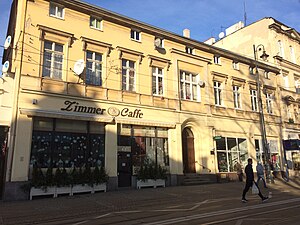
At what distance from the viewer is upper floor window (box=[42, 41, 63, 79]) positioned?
15280 millimetres

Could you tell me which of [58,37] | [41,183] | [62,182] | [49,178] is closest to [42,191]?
[41,183]

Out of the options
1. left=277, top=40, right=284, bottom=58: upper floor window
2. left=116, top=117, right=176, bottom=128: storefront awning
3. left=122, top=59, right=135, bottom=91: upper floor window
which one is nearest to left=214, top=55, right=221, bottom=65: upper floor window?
left=116, top=117, right=176, bottom=128: storefront awning

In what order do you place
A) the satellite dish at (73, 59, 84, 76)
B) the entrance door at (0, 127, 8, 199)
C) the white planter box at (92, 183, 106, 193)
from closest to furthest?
the entrance door at (0, 127, 8, 199) < the white planter box at (92, 183, 106, 193) < the satellite dish at (73, 59, 84, 76)

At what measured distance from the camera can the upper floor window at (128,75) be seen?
17984mm

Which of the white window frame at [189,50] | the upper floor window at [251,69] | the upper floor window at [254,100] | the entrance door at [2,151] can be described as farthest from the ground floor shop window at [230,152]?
the entrance door at [2,151]

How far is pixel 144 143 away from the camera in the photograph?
58.8ft

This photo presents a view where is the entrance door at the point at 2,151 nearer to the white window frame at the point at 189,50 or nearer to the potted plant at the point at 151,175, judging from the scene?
the potted plant at the point at 151,175

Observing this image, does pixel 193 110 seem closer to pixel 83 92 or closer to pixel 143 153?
pixel 143 153

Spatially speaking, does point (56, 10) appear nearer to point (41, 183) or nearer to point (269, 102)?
point (41, 183)

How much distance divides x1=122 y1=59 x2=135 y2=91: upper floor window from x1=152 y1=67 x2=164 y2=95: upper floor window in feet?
5.50

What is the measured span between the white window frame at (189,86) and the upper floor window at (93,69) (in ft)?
22.3

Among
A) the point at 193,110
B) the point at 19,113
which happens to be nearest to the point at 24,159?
the point at 19,113

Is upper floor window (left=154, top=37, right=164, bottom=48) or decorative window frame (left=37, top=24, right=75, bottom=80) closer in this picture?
decorative window frame (left=37, top=24, right=75, bottom=80)

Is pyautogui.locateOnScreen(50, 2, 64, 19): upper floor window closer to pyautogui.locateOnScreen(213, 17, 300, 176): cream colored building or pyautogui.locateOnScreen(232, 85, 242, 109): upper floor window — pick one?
pyautogui.locateOnScreen(232, 85, 242, 109): upper floor window
